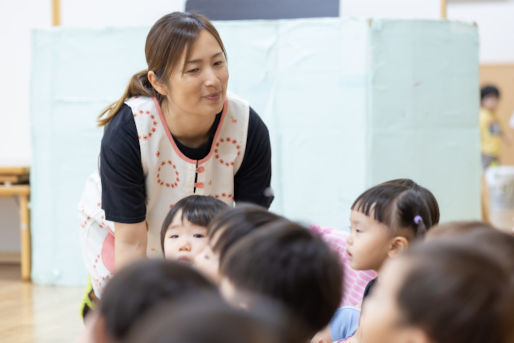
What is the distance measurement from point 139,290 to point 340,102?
2.78 metres

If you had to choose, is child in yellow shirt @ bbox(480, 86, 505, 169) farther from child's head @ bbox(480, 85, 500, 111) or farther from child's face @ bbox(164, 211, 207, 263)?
child's face @ bbox(164, 211, 207, 263)

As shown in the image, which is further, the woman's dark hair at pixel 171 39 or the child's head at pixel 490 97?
the child's head at pixel 490 97

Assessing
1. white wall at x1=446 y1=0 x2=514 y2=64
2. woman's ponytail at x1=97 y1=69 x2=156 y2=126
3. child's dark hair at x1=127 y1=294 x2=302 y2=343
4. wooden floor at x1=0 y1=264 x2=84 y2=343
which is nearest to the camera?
child's dark hair at x1=127 y1=294 x2=302 y2=343

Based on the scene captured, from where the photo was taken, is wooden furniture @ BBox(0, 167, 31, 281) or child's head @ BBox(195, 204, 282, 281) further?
wooden furniture @ BBox(0, 167, 31, 281)

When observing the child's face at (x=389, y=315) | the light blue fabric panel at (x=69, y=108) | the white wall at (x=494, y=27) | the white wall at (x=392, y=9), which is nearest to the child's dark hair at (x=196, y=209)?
the child's face at (x=389, y=315)

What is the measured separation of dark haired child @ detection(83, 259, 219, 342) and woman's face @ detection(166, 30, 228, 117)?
1.03 meters

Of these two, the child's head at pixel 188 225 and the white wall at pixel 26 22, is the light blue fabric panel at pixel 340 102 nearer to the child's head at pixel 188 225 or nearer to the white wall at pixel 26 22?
the white wall at pixel 26 22

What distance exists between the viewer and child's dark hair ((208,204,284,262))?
4.18ft

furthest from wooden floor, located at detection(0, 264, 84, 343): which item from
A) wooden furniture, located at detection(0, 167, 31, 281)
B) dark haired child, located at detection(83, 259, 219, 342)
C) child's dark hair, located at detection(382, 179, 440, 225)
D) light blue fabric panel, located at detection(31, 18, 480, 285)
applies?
dark haired child, located at detection(83, 259, 219, 342)

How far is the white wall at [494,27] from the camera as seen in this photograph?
741cm

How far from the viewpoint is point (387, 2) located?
12.2ft

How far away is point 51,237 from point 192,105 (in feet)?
7.33

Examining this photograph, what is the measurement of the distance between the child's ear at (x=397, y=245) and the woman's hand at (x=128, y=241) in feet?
2.29

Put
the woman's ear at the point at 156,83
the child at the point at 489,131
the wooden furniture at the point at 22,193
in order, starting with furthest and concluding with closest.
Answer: the child at the point at 489,131 → the wooden furniture at the point at 22,193 → the woman's ear at the point at 156,83
